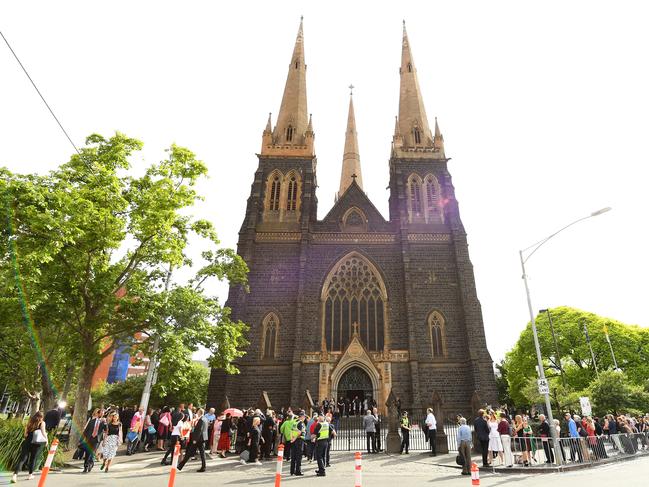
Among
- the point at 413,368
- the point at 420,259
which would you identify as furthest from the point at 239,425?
the point at 420,259

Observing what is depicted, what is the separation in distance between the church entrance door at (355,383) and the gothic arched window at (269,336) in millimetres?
4625

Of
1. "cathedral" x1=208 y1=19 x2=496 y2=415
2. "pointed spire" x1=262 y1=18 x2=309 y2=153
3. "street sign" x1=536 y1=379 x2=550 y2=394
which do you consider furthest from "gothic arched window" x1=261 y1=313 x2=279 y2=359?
"street sign" x1=536 y1=379 x2=550 y2=394

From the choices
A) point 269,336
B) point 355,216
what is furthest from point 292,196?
point 269,336

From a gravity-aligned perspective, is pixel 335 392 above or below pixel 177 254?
below

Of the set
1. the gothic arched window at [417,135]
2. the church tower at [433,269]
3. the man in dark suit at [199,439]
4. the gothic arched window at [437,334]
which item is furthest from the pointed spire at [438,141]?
the man in dark suit at [199,439]

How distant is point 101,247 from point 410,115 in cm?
2999

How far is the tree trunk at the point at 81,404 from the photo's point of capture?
12.8 m

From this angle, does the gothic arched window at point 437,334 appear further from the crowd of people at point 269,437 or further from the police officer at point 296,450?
the police officer at point 296,450

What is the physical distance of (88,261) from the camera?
13.0 meters

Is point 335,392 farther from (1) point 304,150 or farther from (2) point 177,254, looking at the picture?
(1) point 304,150

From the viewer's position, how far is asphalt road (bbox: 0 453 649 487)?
27.6 feet

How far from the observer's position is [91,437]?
10.5 m

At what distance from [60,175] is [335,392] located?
18.1m

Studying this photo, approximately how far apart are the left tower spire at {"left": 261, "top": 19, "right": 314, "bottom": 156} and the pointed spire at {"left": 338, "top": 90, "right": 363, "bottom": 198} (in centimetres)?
1096
